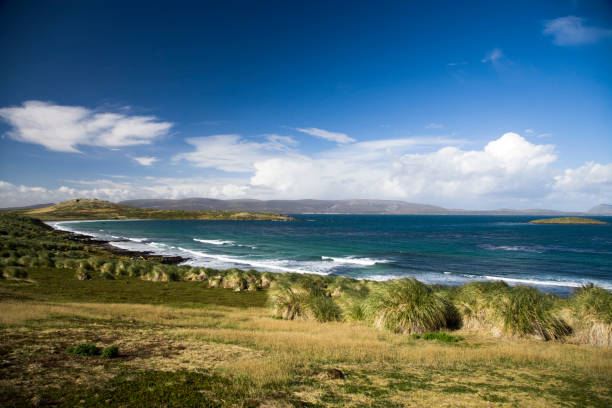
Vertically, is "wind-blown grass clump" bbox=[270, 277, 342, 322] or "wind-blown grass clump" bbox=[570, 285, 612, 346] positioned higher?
"wind-blown grass clump" bbox=[570, 285, 612, 346]

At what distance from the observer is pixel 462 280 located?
3681 cm

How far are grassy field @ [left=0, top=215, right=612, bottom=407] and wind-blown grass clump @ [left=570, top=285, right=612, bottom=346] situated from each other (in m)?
0.05

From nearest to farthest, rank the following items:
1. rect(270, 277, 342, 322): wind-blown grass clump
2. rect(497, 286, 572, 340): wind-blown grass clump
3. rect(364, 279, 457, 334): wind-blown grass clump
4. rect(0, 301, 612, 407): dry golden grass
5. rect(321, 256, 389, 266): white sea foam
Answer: rect(0, 301, 612, 407): dry golden grass < rect(497, 286, 572, 340): wind-blown grass clump < rect(364, 279, 457, 334): wind-blown grass clump < rect(270, 277, 342, 322): wind-blown grass clump < rect(321, 256, 389, 266): white sea foam

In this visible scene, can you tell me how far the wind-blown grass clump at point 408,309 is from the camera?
14211 millimetres

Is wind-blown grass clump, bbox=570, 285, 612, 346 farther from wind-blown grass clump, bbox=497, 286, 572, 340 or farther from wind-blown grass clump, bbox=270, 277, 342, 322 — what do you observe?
wind-blown grass clump, bbox=270, 277, 342, 322

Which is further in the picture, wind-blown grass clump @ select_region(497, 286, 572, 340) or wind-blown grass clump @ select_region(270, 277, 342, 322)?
wind-blown grass clump @ select_region(270, 277, 342, 322)

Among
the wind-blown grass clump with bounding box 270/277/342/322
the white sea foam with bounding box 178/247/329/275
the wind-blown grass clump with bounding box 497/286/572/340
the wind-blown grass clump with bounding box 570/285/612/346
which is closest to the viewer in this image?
the wind-blown grass clump with bounding box 570/285/612/346

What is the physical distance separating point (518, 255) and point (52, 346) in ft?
212

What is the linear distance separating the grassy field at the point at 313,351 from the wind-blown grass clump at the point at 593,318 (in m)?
0.05

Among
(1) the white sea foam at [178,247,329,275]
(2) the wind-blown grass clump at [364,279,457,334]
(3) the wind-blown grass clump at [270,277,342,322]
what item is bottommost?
(1) the white sea foam at [178,247,329,275]

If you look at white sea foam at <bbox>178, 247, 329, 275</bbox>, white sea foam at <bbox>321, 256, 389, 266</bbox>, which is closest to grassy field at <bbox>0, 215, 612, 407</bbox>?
white sea foam at <bbox>178, 247, 329, 275</bbox>

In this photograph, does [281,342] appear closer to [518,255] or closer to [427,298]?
[427,298]

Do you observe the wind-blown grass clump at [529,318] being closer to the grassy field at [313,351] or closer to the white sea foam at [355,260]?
the grassy field at [313,351]

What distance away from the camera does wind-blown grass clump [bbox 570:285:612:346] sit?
40.5 feet
